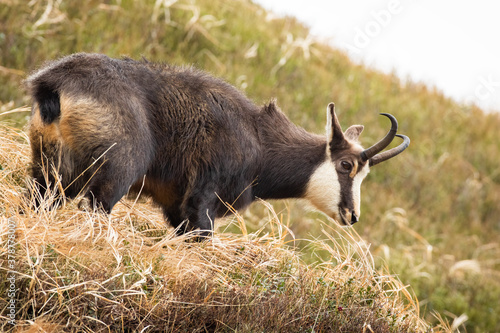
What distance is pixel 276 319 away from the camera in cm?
468

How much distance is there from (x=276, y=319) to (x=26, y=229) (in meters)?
Result: 1.93

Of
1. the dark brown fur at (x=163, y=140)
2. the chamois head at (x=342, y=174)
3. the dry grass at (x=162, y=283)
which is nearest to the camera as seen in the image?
the dry grass at (x=162, y=283)

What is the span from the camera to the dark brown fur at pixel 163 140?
5059 millimetres

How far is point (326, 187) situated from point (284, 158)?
56 centimetres

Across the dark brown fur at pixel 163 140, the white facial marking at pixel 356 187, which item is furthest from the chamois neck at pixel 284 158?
the white facial marking at pixel 356 187

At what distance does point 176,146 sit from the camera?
5691 mm

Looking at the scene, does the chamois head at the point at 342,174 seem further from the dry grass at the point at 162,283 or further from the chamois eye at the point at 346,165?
the dry grass at the point at 162,283

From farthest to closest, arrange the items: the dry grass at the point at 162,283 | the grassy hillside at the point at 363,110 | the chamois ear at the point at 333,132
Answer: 1. the grassy hillside at the point at 363,110
2. the chamois ear at the point at 333,132
3. the dry grass at the point at 162,283

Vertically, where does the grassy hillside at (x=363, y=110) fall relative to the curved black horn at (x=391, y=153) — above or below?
below

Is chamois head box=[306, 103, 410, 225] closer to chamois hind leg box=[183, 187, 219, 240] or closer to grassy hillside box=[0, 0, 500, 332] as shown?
chamois hind leg box=[183, 187, 219, 240]

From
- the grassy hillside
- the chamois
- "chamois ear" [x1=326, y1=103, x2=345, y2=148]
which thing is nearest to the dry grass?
the chamois

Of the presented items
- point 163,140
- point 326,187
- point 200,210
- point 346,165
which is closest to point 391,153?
point 346,165

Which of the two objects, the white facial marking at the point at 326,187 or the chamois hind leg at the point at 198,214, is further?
the white facial marking at the point at 326,187

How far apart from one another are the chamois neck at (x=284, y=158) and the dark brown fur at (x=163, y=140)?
0.4 inches
